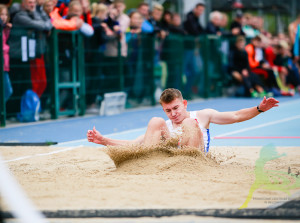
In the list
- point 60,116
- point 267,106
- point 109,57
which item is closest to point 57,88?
point 60,116

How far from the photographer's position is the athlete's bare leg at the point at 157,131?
6.97m

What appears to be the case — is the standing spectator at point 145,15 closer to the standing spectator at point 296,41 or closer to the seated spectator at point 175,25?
the seated spectator at point 175,25

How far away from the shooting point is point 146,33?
16969 millimetres

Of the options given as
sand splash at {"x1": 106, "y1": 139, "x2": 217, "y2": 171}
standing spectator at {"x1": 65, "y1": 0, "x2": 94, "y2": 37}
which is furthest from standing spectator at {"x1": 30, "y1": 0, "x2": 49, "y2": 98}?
sand splash at {"x1": 106, "y1": 139, "x2": 217, "y2": 171}

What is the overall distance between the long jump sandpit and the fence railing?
4.67 meters

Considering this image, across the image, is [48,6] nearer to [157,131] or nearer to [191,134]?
[157,131]

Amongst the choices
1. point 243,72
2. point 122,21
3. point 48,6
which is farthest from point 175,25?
point 48,6

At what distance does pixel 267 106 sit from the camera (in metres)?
6.81

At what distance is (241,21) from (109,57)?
883cm

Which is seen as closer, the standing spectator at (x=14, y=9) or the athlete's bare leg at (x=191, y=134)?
the athlete's bare leg at (x=191, y=134)

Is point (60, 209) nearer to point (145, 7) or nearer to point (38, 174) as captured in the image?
point (38, 174)

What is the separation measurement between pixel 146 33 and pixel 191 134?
10.4m

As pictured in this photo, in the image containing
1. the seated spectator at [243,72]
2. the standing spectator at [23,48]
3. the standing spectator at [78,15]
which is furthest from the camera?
the seated spectator at [243,72]

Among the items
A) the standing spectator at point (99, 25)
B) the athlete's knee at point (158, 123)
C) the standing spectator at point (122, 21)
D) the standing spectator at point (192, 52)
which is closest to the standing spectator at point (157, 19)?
the standing spectator at point (122, 21)
